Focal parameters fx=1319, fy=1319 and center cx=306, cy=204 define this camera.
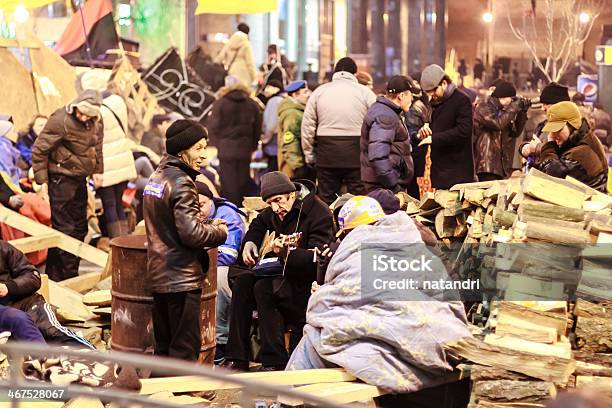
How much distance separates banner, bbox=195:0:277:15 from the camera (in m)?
19.0

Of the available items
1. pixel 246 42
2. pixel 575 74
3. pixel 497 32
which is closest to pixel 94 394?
pixel 246 42

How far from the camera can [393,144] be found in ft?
37.9

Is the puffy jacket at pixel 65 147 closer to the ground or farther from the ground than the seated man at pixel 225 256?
farther from the ground

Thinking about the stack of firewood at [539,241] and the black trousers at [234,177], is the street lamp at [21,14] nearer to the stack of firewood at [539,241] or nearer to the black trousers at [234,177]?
the black trousers at [234,177]

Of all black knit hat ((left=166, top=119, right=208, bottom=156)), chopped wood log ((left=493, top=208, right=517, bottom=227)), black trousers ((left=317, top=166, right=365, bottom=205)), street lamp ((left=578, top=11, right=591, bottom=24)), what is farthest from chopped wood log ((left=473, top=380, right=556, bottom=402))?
street lamp ((left=578, top=11, right=591, bottom=24))

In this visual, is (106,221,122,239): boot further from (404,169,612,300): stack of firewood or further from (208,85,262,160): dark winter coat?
(404,169,612,300): stack of firewood

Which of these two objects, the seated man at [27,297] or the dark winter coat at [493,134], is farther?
the dark winter coat at [493,134]

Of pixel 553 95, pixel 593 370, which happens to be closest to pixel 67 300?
pixel 593 370

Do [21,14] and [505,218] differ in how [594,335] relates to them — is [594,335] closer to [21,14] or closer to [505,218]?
[505,218]

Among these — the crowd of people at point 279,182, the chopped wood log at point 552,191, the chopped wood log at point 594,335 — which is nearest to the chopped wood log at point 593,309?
the chopped wood log at point 594,335

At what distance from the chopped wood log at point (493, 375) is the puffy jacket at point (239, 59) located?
47.2 ft

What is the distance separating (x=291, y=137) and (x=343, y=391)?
703cm

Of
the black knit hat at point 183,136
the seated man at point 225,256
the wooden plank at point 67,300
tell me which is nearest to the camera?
the black knit hat at point 183,136

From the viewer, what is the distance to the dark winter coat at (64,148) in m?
12.4
